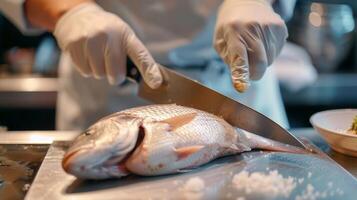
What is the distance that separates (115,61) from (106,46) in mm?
35

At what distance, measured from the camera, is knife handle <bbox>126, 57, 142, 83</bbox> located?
1115mm

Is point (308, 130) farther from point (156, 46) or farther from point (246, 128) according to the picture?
point (156, 46)

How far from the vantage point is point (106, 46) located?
1.07 metres

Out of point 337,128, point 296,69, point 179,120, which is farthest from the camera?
point 296,69

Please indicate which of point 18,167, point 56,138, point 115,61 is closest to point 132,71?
point 115,61

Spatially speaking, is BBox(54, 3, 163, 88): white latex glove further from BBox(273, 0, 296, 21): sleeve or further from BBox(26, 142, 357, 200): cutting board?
BBox(273, 0, 296, 21): sleeve

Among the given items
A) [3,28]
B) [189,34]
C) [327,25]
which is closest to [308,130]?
[189,34]

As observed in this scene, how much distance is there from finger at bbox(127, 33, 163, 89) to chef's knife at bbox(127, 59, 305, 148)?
1 centimetres

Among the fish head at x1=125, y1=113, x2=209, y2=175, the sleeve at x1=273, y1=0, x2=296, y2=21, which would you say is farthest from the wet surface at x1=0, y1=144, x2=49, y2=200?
the sleeve at x1=273, y1=0, x2=296, y2=21

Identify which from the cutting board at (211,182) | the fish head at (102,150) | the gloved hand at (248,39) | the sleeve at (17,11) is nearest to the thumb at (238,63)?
the gloved hand at (248,39)

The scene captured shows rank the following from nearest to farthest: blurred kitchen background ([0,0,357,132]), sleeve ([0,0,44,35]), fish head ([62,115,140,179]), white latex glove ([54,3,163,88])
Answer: fish head ([62,115,140,179])
white latex glove ([54,3,163,88])
sleeve ([0,0,44,35])
blurred kitchen background ([0,0,357,132])

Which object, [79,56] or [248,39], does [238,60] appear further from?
[79,56]

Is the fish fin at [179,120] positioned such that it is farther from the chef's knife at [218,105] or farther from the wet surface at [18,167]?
the wet surface at [18,167]

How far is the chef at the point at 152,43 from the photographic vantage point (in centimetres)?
107
